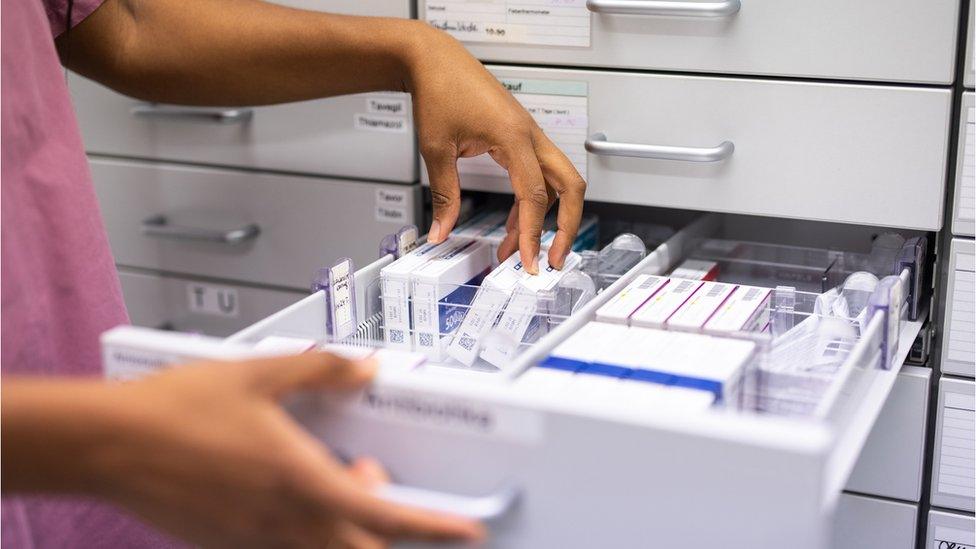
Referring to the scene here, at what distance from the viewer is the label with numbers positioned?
1062mm

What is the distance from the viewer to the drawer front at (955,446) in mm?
984

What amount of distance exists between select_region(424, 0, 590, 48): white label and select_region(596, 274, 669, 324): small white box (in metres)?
0.27

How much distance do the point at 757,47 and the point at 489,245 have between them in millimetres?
314

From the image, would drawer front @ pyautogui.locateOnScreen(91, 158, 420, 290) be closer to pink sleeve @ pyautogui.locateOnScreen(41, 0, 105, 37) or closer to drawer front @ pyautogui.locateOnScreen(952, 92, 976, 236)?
pink sleeve @ pyautogui.locateOnScreen(41, 0, 105, 37)

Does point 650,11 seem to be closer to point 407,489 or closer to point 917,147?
point 917,147

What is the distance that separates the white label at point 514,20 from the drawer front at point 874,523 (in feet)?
1.75

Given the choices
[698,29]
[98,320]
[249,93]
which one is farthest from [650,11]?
[98,320]

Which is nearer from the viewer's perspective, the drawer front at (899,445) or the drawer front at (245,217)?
the drawer front at (899,445)

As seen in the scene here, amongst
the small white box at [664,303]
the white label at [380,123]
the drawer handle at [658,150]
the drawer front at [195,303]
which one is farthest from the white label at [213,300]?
the small white box at [664,303]

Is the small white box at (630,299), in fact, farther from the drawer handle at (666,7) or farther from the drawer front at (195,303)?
the drawer front at (195,303)

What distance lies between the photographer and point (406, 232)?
3.26 feet

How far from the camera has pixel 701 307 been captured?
2.73 feet

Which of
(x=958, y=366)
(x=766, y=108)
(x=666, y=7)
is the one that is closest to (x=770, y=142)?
(x=766, y=108)

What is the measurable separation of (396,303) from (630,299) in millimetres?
204
